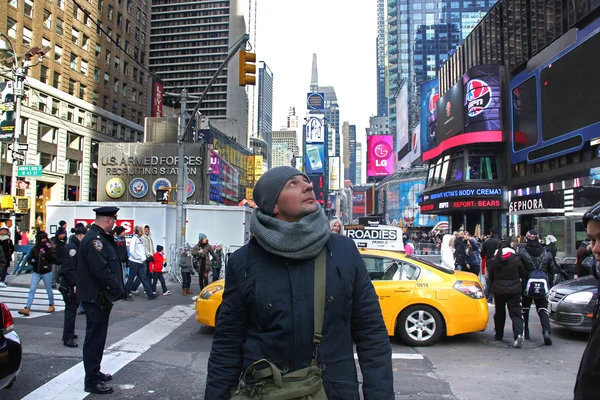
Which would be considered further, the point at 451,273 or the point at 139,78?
the point at 139,78

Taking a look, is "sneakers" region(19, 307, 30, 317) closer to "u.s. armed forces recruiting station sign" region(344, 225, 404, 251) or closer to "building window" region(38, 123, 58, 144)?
"u.s. armed forces recruiting station sign" region(344, 225, 404, 251)

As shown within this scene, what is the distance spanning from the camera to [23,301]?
10.6 metres

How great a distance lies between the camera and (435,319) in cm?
718

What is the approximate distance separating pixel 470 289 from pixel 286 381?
611 centimetres

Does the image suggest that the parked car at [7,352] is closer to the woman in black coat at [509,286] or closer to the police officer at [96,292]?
the police officer at [96,292]

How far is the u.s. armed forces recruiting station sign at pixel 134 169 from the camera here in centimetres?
3997

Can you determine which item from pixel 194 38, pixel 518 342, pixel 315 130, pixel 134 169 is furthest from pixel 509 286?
pixel 315 130

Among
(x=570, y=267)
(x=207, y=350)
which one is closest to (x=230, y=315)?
(x=207, y=350)

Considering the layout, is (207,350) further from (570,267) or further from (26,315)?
(570,267)

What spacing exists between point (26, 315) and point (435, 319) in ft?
24.4

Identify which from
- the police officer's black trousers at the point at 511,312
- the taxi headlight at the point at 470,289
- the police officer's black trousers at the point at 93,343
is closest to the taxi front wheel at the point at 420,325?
the taxi headlight at the point at 470,289

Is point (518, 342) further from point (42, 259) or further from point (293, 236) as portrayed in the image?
point (42, 259)

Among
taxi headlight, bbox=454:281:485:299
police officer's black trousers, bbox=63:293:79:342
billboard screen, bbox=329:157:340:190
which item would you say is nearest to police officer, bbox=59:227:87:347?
police officer's black trousers, bbox=63:293:79:342

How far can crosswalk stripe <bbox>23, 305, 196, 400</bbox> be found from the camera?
4.84 meters
